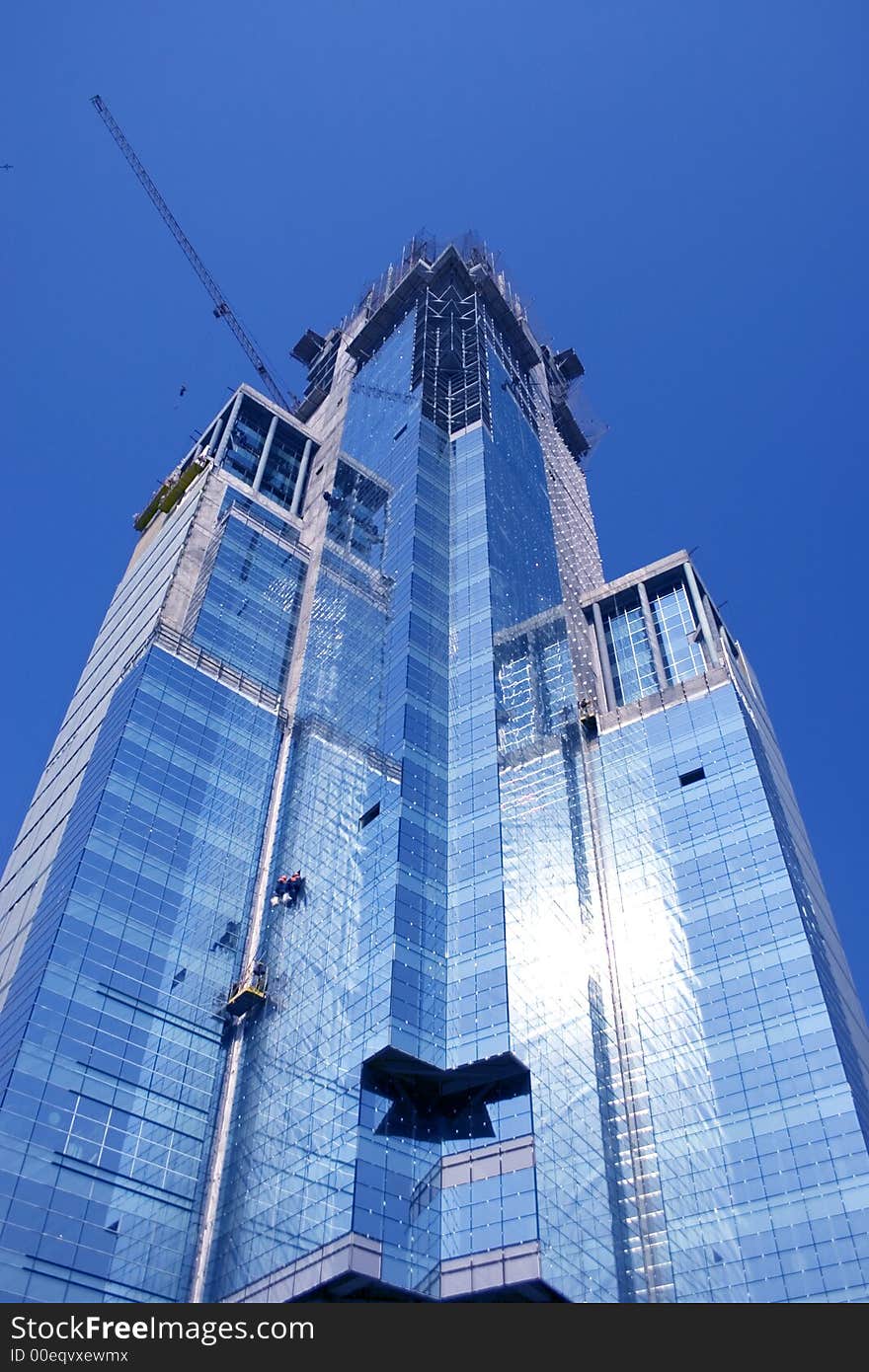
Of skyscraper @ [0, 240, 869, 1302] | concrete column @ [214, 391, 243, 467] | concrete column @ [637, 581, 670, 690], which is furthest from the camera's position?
concrete column @ [214, 391, 243, 467]

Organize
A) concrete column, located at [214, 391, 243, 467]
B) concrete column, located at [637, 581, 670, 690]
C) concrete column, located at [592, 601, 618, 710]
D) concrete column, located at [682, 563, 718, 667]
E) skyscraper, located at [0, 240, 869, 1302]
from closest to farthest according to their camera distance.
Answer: skyscraper, located at [0, 240, 869, 1302], concrete column, located at [682, 563, 718, 667], concrete column, located at [637, 581, 670, 690], concrete column, located at [592, 601, 618, 710], concrete column, located at [214, 391, 243, 467]

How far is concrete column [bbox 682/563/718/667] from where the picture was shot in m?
94.8

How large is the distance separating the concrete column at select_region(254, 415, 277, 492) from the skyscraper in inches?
252

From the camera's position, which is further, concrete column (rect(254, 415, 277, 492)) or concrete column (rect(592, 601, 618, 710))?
concrete column (rect(254, 415, 277, 492))

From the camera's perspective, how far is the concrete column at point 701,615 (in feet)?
311

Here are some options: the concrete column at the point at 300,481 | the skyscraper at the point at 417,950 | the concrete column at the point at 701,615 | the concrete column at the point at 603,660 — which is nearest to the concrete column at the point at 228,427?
the skyscraper at the point at 417,950

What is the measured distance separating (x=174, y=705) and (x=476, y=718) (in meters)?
21.4

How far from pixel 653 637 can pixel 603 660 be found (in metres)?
4.87

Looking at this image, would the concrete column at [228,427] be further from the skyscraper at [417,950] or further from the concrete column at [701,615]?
the concrete column at [701,615]

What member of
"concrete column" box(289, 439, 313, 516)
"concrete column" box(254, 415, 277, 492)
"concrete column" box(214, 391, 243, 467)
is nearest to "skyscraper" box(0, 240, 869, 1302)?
"concrete column" box(289, 439, 313, 516)

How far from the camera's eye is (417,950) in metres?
68.1

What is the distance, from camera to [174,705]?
264 feet

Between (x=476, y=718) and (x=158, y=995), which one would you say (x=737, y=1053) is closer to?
(x=476, y=718)

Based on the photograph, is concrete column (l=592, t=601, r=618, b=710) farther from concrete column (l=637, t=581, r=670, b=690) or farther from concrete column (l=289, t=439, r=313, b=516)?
concrete column (l=289, t=439, r=313, b=516)
